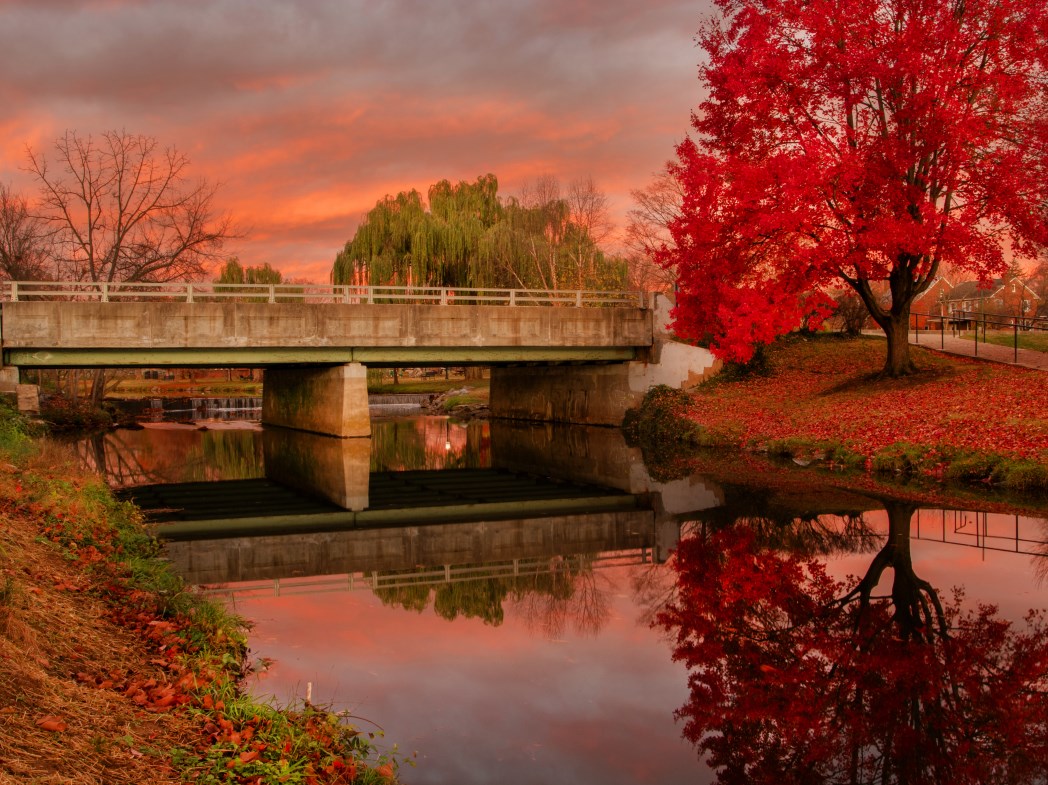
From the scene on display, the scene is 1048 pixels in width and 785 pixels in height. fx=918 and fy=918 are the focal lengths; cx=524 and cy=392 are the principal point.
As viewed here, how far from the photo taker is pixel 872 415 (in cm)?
2362

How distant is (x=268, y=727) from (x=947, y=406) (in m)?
20.1

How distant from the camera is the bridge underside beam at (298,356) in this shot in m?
28.4

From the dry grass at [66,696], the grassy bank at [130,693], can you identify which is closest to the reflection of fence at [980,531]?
the grassy bank at [130,693]

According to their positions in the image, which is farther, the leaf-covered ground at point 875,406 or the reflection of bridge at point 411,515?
the leaf-covered ground at point 875,406

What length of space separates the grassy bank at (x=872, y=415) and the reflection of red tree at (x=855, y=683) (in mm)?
9064

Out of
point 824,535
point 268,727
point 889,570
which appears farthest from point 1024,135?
point 268,727

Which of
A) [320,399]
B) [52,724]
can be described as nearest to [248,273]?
[320,399]

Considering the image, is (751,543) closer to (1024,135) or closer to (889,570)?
(889,570)

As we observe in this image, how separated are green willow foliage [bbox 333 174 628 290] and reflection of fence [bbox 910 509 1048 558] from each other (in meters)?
30.9

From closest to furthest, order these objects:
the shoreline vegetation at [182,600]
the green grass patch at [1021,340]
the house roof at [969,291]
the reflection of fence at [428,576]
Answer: the shoreline vegetation at [182,600] → the reflection of fence at [428,576] → the green grass patch at [1021,340] → the house roof at [969,291]

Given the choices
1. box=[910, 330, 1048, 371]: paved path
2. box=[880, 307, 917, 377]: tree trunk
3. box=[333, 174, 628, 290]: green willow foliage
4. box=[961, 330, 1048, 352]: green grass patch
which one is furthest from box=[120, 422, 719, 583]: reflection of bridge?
box=[333, 174, 628, 290]: green willow foliage

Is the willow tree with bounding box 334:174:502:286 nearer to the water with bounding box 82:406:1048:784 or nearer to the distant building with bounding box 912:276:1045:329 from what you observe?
the water with bounding box 82:406:1048:784

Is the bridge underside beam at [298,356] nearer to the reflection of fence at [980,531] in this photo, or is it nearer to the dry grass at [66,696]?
the reflection of fence at [980,531]

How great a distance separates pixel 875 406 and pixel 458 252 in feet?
89.2
